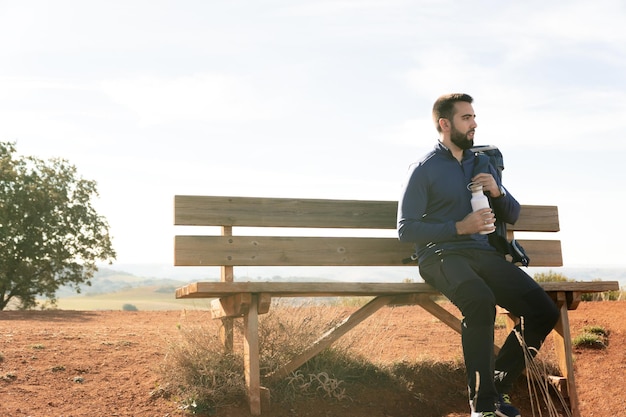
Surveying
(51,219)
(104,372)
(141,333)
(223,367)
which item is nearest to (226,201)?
(223,367)

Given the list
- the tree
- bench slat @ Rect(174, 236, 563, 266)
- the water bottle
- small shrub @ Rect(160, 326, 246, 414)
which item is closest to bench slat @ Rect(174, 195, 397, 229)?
bench slat @ Rect(174, 236, 563, 266)

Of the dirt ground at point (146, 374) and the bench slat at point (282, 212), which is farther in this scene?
the bench slat at point (282, 212)

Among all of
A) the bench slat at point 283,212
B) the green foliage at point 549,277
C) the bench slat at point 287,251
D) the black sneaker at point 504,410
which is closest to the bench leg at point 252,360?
the bench slat at point 287,251

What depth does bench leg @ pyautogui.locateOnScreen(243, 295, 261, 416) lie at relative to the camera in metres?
4.88

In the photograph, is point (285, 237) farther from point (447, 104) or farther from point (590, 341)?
point (590, 341)

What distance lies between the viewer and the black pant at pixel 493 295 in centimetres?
448

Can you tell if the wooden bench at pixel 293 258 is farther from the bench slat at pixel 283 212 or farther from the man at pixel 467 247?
the man at pixel 467 247

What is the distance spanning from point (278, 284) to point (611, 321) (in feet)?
17.2

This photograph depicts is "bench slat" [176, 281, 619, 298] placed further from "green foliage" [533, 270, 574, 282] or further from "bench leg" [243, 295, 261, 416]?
"green foliage" [533, 270, 574, 282]

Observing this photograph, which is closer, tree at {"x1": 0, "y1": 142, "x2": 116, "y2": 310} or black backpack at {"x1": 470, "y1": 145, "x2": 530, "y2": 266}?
black backpack at {"x1": 470, "y1": 145, "x2": 530, "y2": 266}

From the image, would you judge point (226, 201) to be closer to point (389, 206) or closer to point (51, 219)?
point (389, 206)

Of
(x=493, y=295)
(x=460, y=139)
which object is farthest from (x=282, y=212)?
A: (x=493, y=295)

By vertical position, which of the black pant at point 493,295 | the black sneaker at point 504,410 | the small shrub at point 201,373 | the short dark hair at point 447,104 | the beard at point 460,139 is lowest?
the black sneaker at point 504,410

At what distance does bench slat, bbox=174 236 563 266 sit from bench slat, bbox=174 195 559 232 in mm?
116
